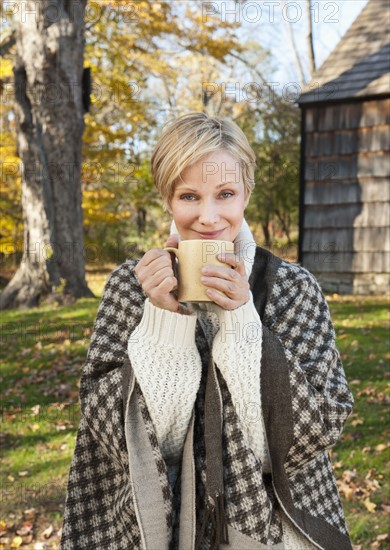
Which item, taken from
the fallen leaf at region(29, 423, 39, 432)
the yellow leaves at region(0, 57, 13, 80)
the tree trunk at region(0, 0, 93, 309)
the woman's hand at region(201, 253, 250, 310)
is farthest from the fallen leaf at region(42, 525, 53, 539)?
the yellow leaves at region(0, 57, 13, 80)

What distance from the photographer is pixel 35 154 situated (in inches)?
409

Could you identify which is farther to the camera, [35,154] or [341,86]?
[341,86]

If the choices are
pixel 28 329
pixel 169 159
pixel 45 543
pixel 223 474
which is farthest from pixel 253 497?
pixel 28 329

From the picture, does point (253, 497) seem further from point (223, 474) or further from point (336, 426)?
point (336, 426)

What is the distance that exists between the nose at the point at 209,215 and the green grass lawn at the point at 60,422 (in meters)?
2.42

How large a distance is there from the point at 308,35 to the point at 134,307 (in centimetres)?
2286

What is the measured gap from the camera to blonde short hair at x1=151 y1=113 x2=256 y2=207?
1.87 m

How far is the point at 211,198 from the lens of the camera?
1.89 meters

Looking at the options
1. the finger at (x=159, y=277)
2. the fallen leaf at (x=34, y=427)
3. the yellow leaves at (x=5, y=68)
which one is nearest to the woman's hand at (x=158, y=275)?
the finger at (x=159, y=277)

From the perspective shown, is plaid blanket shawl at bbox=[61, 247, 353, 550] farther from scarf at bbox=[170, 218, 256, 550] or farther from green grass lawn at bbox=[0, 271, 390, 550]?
green grass lawn at bbox=[0, 271, 390, 550]

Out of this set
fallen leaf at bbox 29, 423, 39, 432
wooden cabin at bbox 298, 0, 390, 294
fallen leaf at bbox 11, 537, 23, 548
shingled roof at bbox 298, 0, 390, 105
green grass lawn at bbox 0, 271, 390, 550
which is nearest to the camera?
fallen leaf at bbox 11, 537, 23, 548

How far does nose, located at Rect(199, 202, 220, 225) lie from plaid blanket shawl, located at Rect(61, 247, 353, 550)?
0.30 m

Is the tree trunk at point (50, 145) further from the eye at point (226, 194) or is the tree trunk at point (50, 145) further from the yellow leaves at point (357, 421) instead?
the eye at point (226, 194)

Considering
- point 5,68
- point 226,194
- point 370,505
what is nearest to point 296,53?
point 5,68
